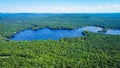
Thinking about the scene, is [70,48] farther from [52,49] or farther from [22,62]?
[22,62]

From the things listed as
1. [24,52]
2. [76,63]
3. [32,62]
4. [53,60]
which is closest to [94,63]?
[76,63]

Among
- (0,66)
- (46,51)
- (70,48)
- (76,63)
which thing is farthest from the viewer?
(70,48)

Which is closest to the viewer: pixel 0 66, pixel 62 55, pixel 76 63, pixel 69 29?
pixel 0 66

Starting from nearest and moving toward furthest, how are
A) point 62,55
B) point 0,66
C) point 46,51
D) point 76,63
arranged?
point 0,66 < point 76,63 < point 62,55 < point 46,51

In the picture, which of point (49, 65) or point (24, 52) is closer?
point (49, 65)

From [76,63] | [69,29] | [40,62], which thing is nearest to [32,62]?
[40,62]

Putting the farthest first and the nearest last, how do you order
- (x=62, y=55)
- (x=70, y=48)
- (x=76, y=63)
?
(x=70, y=48), (x=62, y=55), (x=76, y=63)

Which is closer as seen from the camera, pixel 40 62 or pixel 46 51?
pixel 40 62

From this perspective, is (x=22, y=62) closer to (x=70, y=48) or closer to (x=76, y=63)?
(x=76, y=63)

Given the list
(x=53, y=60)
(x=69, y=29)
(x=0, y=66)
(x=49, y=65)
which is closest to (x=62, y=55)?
(x=53, y=60)
